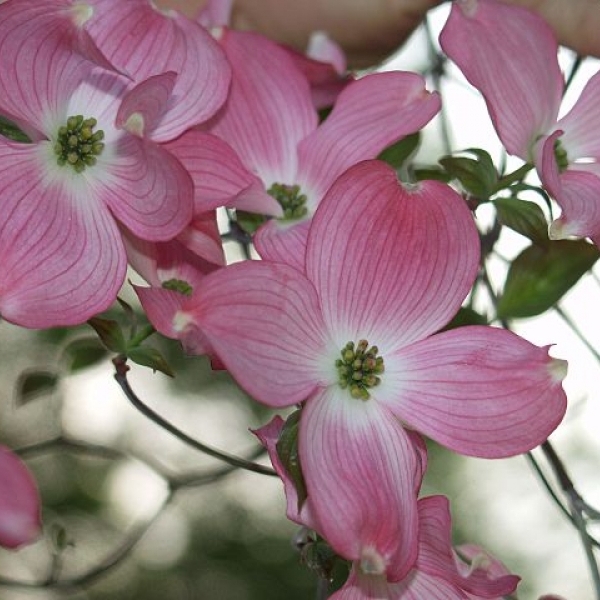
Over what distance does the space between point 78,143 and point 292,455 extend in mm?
142

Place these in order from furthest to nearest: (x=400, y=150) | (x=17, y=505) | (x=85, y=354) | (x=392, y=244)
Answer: (x=85, y=354) → (x=400, y=150) → (x=392, y=244) → (x=17, y=505)

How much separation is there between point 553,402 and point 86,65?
0.21m

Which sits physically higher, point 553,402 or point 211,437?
point 553,402

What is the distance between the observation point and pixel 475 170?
1.63 ft

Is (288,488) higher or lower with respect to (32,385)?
higher

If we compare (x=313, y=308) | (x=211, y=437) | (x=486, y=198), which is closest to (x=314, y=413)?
(x=313, y=308)

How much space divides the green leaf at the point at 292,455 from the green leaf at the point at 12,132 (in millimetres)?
150

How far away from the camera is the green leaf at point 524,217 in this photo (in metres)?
0.48

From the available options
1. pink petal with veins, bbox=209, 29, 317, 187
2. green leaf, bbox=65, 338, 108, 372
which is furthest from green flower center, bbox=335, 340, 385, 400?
green leaf, bbox=65, 338, 108, 372

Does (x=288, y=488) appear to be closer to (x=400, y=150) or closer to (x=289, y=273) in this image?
(x=289, y=273)

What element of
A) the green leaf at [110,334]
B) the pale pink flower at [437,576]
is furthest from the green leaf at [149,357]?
the pale pink flower at [437,576]

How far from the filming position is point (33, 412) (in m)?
1.66

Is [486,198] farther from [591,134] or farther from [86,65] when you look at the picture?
[86,65]

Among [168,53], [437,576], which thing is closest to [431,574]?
[437,576]
